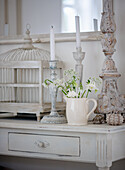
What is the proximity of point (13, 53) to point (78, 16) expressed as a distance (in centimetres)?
42

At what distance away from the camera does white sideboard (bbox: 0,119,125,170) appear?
1.53 meters

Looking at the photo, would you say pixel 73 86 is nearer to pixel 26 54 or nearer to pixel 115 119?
pixel 115 119

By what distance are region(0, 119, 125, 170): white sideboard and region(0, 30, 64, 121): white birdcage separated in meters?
0.16

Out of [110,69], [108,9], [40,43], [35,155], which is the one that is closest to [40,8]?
[40,43]

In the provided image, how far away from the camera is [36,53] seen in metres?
2.00

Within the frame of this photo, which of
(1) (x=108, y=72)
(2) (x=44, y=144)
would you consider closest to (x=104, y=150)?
(2) (x=44, y=144)

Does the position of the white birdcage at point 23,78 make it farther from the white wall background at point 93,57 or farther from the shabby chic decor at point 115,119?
the shabby chic decor at point 115,119

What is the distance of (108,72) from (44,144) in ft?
1.49

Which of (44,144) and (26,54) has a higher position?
(26,54)

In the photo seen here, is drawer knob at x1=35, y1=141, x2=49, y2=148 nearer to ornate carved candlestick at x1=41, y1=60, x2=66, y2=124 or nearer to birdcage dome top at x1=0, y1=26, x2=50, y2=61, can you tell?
ornate carved candlestick at x1=41, y1=60, x2=66, y2=124

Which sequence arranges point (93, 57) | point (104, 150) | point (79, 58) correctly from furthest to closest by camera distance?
point (93, 57)
point (79, 58)
point (104, 150)

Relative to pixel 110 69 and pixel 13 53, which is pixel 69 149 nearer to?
pixel 110 69

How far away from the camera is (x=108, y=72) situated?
1.73 metres

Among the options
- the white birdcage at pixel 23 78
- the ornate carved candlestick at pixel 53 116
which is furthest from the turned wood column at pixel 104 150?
the white birdcage at pixel 23 78
